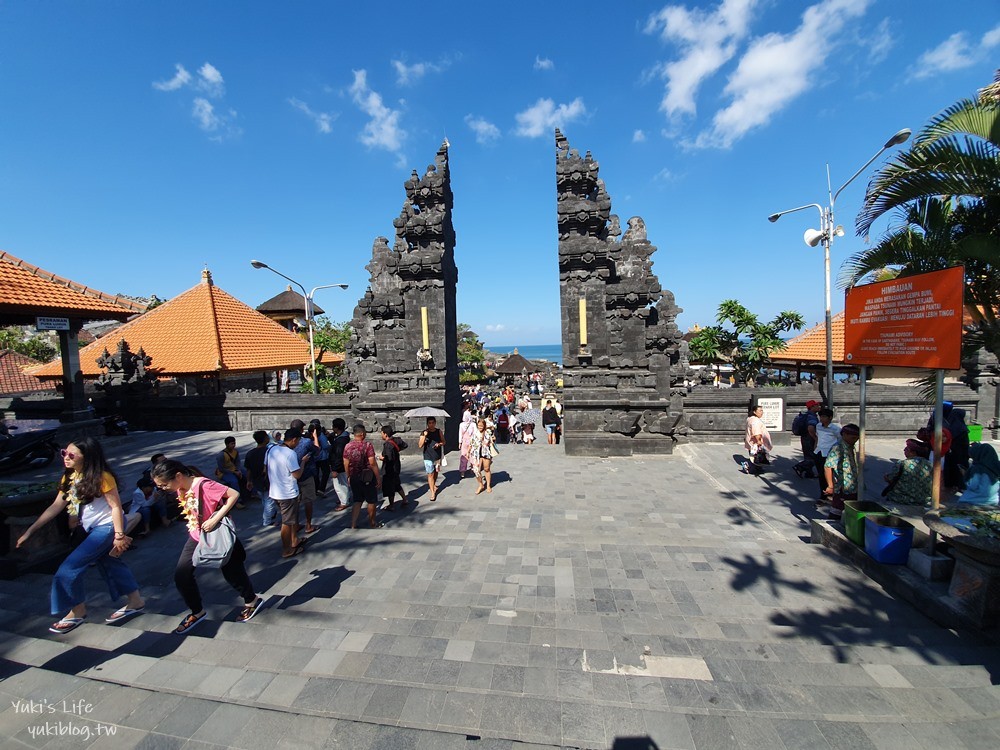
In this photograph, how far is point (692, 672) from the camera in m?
3.12

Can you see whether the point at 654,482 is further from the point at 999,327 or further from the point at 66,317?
the point at 66,317

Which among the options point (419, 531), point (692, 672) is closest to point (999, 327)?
point (692, 672)

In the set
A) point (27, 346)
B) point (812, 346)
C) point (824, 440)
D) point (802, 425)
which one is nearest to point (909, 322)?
point (824, 440)

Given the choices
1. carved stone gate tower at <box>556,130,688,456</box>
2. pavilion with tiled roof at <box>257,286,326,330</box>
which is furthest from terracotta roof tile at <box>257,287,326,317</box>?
carved stone gate tower at <box>556,130,688,456</box>

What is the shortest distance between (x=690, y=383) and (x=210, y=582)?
12693mm

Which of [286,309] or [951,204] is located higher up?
[286,309]

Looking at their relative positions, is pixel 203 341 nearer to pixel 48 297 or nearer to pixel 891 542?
pixel 48 297

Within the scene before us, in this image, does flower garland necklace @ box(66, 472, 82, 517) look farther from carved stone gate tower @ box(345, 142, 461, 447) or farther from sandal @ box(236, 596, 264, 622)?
carved stone gate tower @ box(345, 142, 461, 447)

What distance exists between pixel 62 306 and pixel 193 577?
11.9m

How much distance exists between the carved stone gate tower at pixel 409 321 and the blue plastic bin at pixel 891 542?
946cm

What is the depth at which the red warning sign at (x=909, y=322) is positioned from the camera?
4246 mm

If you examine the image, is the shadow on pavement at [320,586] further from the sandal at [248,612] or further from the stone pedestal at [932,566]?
the stone pedestal at [932,566]

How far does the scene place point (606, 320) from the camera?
11.9 meters

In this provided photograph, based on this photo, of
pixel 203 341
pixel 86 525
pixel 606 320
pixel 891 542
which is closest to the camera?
pixel 86 525
